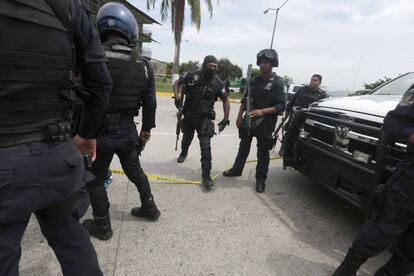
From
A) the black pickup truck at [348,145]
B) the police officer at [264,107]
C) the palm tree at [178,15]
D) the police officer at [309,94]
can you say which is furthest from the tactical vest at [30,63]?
the palm tree at [178,15]

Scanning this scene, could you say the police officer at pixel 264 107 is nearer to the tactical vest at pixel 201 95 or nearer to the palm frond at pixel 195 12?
the tactical vest at pixel 201 95

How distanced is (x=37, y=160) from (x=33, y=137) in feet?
0.31

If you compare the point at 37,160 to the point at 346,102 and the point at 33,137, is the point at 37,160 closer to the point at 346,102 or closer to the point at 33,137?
the point at 33,137

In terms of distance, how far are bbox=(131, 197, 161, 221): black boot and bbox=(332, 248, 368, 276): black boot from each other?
161 centimetres

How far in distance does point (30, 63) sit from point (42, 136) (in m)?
0.30

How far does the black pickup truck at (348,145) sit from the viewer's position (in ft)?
7.48

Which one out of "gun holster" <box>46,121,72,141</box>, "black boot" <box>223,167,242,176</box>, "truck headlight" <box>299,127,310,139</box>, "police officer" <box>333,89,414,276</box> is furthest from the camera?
"black boot" <box>223,167,242,176</box>

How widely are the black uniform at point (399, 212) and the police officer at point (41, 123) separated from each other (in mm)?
1780

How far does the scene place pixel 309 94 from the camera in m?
5.74

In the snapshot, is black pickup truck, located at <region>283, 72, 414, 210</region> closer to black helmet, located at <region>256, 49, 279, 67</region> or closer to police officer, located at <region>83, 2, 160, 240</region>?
black helmet, located at <region>256, 49, 279, 67</region>

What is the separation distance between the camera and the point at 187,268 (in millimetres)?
2260

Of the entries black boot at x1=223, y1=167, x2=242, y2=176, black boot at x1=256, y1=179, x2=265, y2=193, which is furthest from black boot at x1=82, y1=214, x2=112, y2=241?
black boot at x1=223, y1=167, x2=242, y2=176

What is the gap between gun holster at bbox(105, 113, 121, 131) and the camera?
235 centimetres

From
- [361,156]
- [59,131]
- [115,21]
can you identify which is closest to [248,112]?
[361,156]
